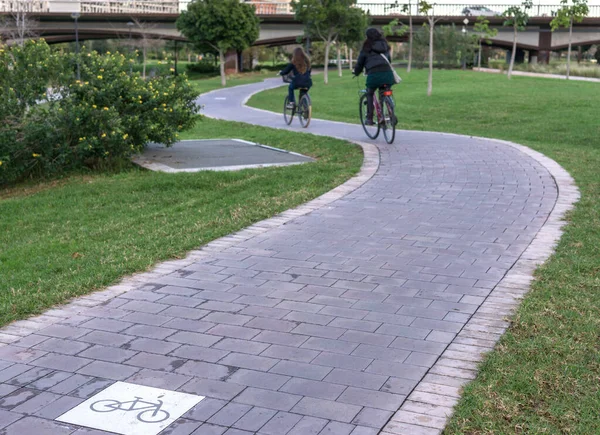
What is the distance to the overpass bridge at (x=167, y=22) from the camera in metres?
67.8

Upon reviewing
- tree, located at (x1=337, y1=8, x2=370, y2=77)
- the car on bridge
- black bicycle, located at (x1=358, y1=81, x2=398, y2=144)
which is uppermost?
the car on bridge

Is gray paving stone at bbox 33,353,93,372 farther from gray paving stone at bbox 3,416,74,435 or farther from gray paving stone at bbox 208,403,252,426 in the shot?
gray paving stone at bbox 208,403,252,426

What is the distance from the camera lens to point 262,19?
225 ft

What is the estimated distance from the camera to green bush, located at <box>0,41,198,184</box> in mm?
10805

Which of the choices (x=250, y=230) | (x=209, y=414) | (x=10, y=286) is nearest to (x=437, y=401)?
(x=209, y=414)

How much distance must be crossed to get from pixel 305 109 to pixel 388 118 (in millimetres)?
4347

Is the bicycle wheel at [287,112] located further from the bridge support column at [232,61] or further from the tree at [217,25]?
the bridge support column at [232,61]

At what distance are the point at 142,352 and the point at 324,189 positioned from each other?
515cm

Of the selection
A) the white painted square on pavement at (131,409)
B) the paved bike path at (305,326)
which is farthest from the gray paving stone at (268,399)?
the white painted square on pavement at (131,409)

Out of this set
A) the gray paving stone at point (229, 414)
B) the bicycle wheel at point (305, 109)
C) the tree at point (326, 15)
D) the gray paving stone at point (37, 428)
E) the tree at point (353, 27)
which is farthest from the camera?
the tree at point (353, 27)

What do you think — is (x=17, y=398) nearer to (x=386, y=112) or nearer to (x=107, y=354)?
(x=107, y=354)

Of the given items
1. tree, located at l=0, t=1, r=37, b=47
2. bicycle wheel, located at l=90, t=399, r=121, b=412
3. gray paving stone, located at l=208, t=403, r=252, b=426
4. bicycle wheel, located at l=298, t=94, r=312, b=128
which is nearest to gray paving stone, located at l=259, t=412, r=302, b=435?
gray paving stone, located at l=208, t=403, r=252, b=426

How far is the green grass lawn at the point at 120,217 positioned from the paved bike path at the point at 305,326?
0.25 m

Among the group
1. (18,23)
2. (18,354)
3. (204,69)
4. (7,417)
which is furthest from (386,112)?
(204,69)
